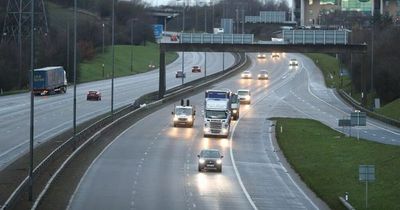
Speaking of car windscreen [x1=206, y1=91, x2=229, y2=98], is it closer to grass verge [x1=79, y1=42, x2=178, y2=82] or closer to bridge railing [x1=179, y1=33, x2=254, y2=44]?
bridge railing [x1=179, y1=33, x2=254, y2=44]

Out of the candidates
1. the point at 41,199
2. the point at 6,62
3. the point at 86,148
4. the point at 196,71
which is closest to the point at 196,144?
the point at 86,148

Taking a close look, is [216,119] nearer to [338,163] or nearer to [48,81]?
[338,163]

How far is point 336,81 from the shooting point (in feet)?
450

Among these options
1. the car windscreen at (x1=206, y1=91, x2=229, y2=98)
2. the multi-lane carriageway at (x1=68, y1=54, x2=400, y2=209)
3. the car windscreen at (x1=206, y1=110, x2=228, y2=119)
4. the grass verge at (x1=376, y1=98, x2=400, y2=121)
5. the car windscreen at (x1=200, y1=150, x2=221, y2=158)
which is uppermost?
the car windscreen at (x1=206, y1=91, x2=229, y2=98)

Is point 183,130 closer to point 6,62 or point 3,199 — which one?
point 3,199

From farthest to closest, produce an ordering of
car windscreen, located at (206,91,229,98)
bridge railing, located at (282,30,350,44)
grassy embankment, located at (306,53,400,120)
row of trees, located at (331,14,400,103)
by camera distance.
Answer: row of trees, located at (331,14,400,103) → bridge railing, located at (282,30,350,44) → grassy embankment, located at (306,53,400,120) → car windscreen, located at (206,91,229,98)

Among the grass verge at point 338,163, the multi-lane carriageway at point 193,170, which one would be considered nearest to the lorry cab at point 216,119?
the multi-lane carriageway at point 193,170

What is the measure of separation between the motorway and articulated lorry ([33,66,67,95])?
140 cm

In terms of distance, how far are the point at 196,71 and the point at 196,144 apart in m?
100

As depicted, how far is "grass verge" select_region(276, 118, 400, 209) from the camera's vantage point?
3888 centimetres

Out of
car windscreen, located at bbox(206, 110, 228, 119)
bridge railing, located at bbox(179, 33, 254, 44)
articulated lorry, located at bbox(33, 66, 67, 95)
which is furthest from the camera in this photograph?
articulated lorry, located at bbox(33, 66, 67, 95)

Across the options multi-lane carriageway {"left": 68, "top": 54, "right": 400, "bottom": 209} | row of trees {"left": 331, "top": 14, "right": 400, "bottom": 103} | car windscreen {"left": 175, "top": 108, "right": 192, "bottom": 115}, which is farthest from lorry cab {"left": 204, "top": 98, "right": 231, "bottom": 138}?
row of trees {"left": 331, "top": 14, "right": 400, "bottom": 103}

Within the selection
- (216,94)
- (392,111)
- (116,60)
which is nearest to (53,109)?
(216,94)

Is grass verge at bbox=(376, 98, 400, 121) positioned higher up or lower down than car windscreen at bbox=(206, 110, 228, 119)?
lower down
